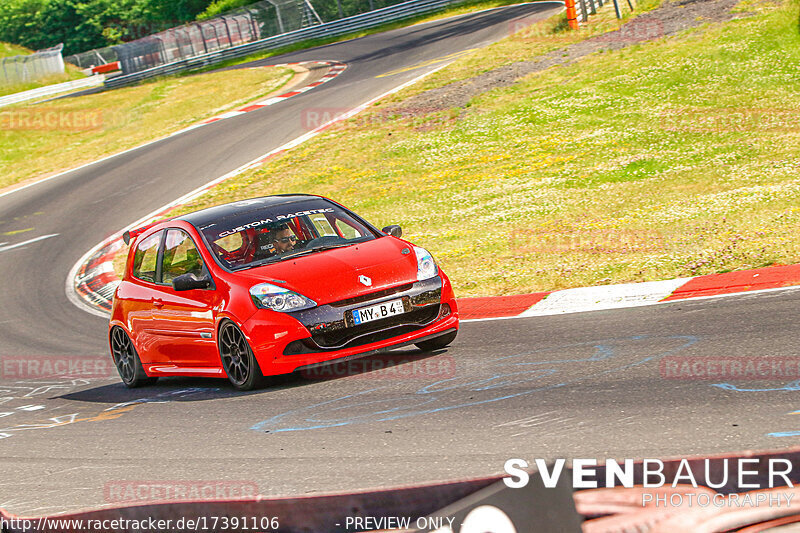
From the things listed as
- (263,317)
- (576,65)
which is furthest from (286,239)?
(576,65)

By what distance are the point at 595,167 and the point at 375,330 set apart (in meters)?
9.38

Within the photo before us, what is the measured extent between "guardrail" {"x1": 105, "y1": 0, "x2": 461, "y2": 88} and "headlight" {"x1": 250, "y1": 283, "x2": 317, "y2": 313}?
36059mm

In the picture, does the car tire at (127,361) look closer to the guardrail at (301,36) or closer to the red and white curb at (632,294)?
the red and white curb at (632,294)

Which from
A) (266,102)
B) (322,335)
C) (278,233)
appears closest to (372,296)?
(322,335)

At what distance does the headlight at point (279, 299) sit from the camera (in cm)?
743

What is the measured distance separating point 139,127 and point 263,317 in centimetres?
2620

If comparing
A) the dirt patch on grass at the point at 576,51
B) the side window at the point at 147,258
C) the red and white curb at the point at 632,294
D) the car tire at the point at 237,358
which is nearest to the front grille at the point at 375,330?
the car tire at the point at 237,358

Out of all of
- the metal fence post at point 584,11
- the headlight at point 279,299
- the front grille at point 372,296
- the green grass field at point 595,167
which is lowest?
the green grass field at point 595,167

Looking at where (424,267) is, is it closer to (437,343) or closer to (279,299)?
(437,343)

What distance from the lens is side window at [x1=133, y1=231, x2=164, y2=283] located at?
9.05 m

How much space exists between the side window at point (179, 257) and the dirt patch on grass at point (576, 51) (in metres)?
14.1

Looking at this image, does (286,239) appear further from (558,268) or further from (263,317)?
(558,268)

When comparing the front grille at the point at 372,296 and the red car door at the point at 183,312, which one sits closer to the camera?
the front grille at the point at 372,296

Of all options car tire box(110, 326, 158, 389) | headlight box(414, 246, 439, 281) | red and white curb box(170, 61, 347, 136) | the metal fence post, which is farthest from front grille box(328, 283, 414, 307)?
red and white curb box(170, 61, 347, 136)
